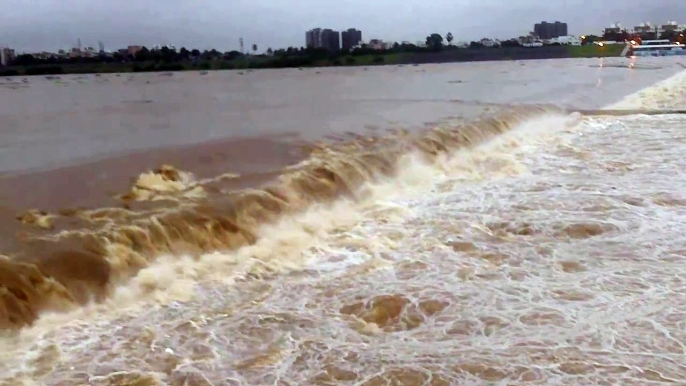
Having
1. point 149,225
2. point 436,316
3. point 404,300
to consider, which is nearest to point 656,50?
point 149,225

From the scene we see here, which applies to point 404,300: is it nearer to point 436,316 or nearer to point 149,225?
point 436,316

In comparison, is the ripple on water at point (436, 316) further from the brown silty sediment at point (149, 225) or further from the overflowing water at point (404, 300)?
the brown silty sediment at point (149, 225)

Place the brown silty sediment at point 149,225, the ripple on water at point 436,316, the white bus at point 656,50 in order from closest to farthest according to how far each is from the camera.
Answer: the ripple on water at point 436,316
the brown silty sediment at point 149,225
the white bus at point 656,50

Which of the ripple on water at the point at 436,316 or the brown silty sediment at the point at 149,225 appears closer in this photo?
the ripple on water at the point at 436,316

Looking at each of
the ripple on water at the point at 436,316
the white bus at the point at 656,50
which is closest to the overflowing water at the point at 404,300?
the ripple on water at the point at 436,316

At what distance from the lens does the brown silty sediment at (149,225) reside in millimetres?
5258

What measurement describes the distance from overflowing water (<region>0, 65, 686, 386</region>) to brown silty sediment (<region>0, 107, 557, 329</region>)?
7 centimetres

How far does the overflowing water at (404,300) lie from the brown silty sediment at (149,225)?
0.24 ft

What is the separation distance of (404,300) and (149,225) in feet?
8.95

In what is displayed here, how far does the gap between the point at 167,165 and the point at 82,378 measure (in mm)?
6374

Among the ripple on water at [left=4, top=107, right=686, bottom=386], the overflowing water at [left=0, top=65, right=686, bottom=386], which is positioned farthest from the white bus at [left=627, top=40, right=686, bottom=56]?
the ripple on water at [left=4, top=107, right=686, bottom=386]

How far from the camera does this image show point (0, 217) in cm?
701

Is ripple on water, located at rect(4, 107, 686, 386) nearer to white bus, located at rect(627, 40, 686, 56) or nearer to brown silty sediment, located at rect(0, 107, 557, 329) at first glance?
brown silty sediment, located at rect(0, 107, 557, 329)

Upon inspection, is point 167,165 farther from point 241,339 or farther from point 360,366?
point 360,366
